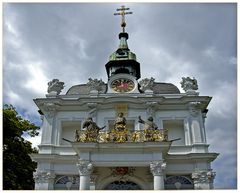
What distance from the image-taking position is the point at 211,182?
16.6m

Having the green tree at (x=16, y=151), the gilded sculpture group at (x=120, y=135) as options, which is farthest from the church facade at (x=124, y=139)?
the green tree at (x=16, y=151)

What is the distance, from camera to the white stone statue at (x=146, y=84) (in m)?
19.7

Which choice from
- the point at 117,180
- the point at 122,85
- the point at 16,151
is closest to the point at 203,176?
the point at 117,180

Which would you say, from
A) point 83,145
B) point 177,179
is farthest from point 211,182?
point 83,145

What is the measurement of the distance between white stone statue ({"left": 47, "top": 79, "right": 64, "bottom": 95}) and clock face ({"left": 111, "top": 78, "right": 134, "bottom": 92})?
3400 millimetres

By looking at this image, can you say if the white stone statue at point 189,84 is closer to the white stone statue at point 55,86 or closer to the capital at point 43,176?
the white stone statue at point 55,86

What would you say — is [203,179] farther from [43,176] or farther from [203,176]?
[43,176]

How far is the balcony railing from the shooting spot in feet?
51.6

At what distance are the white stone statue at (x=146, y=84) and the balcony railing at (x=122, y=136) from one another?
4359mm

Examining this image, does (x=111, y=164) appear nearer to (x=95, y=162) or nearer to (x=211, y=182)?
(x=95, y=162)

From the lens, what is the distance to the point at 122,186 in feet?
56.6

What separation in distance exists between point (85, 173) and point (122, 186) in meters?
3.07

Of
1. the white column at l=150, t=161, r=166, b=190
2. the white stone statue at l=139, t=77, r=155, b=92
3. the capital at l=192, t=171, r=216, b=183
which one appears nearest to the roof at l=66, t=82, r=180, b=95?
the white stone statue at l=139, t=77, r=155, b=92

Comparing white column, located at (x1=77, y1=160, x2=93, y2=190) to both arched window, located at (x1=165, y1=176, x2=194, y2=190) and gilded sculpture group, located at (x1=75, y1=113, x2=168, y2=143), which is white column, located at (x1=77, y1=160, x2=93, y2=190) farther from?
arched window, located at (x1=165, y1=176, x2=194, y2=190)
